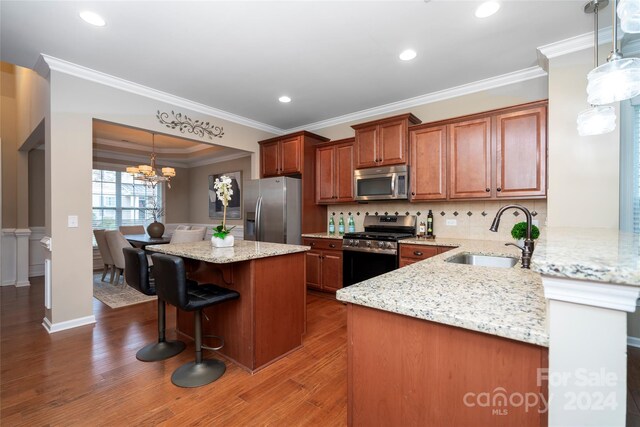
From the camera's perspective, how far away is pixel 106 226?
6.45 m

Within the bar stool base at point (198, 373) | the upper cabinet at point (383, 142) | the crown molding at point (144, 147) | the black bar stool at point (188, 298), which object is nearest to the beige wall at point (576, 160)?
the upper cabinet at point (383, 142)

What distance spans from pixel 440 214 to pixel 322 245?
164 centimetres

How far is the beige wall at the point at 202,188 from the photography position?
6758 mm

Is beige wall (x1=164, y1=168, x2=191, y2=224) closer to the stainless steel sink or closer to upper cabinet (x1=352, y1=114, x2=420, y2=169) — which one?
upper cabinet (x1=352, y1=114, x2=420, y2=169)

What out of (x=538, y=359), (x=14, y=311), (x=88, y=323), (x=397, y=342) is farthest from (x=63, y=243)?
(x=538, y=359)

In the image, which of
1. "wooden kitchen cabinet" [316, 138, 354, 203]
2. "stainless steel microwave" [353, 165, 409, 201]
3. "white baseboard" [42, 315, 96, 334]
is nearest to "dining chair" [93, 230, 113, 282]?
"white baseboard" [42, 315, 96, 334]

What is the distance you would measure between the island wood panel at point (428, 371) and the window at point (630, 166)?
2.45 metres

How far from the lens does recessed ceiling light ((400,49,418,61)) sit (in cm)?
265

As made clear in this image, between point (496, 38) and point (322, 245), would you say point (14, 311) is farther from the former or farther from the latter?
point (496, 38)

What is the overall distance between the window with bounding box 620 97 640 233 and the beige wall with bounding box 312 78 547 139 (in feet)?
2.58

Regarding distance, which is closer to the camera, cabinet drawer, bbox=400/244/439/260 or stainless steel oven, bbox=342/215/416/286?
cabinet drawer, bbox=400/244/439/260

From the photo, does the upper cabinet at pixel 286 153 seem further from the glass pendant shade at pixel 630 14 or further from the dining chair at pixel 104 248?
the glass pendant shade at pixel 630 14

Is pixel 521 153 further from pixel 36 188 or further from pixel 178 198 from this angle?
pixel 178 198

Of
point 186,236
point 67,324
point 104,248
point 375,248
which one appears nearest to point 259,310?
point 375,248
